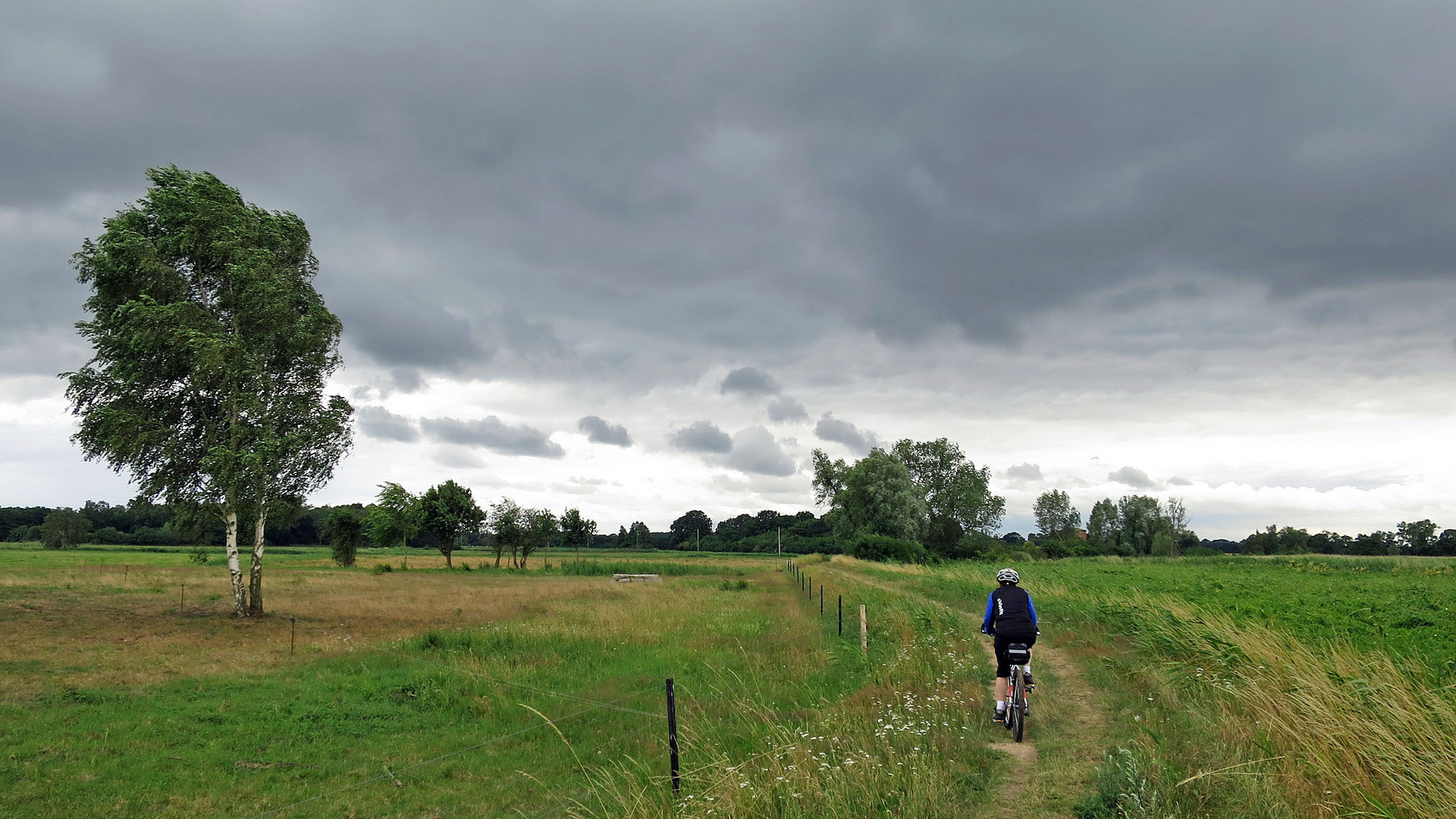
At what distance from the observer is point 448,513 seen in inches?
3103

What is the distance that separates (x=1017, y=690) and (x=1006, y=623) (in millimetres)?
999

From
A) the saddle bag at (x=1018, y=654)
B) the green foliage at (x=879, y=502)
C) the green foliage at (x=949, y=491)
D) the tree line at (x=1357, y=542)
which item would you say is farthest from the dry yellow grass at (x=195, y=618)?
the tree line at (x=1357, y=542)

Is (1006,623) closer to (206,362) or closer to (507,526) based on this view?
(206,362)

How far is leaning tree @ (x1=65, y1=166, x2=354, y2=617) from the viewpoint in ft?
80.8

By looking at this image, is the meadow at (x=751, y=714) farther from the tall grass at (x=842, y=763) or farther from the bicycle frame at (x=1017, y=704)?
the bicycle frame at (x=1017, y=704)

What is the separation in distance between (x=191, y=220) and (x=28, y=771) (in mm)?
22657

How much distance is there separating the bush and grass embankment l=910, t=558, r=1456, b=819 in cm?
6082

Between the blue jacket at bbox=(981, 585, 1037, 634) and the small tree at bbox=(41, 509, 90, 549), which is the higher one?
the blue jacket at bbox=(981, 585, 1037, 634)

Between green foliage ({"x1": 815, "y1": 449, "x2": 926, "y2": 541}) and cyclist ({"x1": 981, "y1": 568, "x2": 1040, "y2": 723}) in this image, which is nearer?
cyclist ({"x1": 981, "y1": 568, "x2": 1040, "y2": 723})

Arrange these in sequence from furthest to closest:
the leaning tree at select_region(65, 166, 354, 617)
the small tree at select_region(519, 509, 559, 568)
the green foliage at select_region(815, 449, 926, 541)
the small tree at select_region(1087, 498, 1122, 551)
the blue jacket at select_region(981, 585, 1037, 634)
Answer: the small tree at select_region(1087, 498, 1122, 551) → the green foliage at select_region(815, 449, 926, 541) → the small tree at select_region(519, 509, 559, 568) → the leaning tree at select_region(65, 166, 354, 617) → the blue jacket at select_region(981, 585, 1037, 634)

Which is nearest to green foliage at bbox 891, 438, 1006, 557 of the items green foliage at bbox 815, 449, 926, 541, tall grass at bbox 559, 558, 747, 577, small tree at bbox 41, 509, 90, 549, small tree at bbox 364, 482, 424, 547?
green foliage at bbox 815, 449, 926, 541

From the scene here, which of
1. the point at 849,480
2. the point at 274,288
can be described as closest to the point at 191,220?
the point at 274,288

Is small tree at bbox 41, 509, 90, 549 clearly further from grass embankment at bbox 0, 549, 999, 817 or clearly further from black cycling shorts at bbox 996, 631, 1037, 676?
black cycling shorts at bbox 996, 631, 1037, 676

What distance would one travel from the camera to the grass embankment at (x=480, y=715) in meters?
8.05
